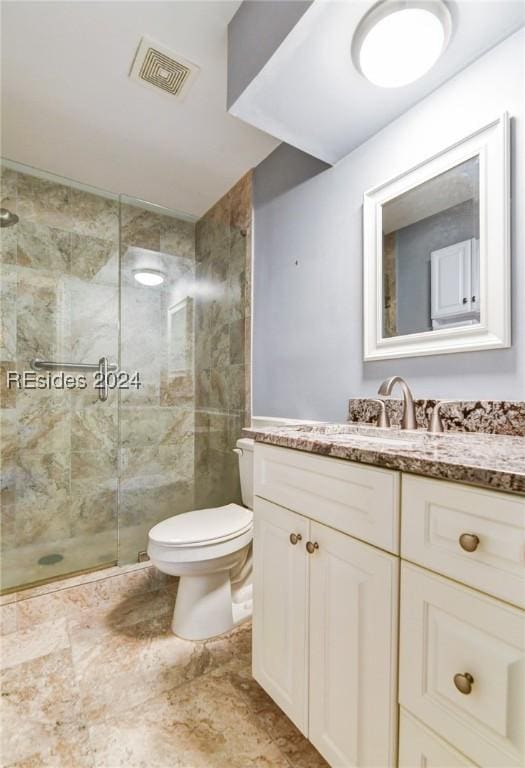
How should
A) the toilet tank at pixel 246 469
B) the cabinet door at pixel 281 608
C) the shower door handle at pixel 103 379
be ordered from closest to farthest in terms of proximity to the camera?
the cabinet door at pixel 281 608 < the toilet tank at pixel 246 469 < the shower door handle at pixel 103 379

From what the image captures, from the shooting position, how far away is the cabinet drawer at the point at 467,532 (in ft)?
1.65

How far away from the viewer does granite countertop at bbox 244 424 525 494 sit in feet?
1.71

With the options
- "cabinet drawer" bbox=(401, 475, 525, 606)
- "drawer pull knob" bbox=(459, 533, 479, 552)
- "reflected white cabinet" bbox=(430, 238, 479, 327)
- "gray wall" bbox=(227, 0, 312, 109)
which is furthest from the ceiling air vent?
"drawer pull knob" bbox=(459, 533, 479, 552)

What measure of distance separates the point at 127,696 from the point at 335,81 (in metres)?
2.15

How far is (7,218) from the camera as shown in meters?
2.03

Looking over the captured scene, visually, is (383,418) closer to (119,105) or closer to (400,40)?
(400,40)

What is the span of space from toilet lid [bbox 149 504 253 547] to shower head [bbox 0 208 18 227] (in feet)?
6.29

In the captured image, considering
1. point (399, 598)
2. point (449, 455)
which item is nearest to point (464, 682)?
point (399, 598)

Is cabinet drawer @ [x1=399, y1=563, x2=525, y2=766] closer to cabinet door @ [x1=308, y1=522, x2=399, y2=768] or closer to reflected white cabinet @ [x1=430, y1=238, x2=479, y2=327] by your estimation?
cabinet door @ [x1=308, y1=522, x2=399, y2=768]

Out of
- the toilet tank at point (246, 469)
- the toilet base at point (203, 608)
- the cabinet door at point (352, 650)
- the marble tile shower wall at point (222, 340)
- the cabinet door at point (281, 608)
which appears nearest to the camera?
the cabinet door at point (352, 650)

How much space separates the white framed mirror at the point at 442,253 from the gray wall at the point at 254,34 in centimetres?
56

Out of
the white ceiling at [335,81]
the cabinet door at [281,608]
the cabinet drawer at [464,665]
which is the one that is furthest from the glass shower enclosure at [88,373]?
the cabinet drawer at [464,665]

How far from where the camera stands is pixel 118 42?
1.32 metres

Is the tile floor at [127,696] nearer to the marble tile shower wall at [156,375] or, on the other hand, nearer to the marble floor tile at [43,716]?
the marble floor tile at [43,716]
